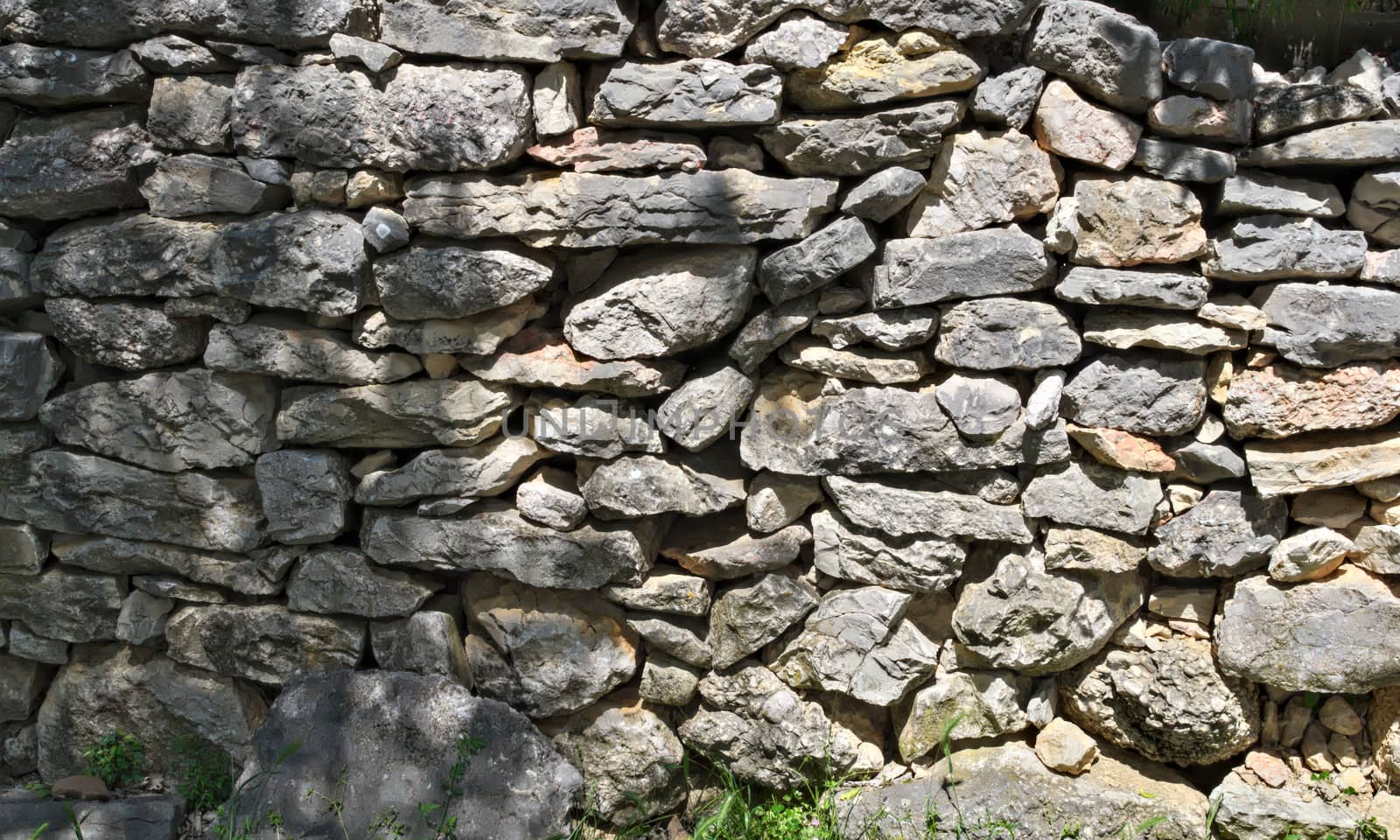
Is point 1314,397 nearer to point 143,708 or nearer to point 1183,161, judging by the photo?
point 1183,161

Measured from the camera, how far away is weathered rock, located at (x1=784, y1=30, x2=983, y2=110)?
9.32 feet

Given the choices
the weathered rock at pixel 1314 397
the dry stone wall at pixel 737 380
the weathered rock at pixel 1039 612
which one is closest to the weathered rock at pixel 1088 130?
the dry stone wall at pixel 737 380

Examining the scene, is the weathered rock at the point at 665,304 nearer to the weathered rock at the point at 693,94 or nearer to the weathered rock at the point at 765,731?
the weathered rock at the point at 693,94

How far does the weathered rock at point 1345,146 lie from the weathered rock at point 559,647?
222cm

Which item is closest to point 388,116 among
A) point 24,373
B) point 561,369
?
point 561,369

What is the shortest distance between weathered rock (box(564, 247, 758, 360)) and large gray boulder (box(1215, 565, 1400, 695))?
1.64 metres

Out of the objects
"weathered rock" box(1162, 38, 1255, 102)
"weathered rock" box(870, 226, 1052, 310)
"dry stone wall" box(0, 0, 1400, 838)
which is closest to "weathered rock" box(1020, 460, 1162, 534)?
"dry stone wall" box(0, 0, 1400, 838)

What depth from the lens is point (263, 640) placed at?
134 inches

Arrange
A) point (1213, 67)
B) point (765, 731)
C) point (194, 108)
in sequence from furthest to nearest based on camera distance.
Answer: point (765, 731) → point (194, 108) → point (1213, 67)

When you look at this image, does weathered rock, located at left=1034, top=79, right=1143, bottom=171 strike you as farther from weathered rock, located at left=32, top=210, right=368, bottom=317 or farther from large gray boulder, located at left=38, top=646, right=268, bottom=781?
large gray boulder, located at left=38, top=646, right=268, bottom=781

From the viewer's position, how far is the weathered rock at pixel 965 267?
296cm

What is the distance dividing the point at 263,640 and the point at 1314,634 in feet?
10.0

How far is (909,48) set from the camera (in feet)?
9.36

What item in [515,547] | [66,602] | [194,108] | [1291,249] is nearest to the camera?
[1291,249]
